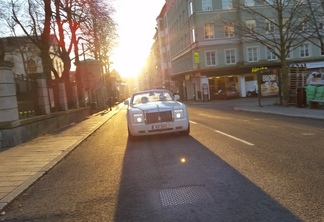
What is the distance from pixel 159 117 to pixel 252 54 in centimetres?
3828

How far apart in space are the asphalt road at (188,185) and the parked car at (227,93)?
35819mm

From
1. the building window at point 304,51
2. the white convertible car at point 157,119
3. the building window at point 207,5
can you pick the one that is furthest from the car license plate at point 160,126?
the building window at point 304,51

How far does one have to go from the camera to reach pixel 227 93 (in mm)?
45500

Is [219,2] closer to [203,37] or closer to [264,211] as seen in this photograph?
[203,37]

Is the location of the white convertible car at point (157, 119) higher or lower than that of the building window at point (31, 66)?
lower

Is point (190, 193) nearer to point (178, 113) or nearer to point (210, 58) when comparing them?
point (178, 113)

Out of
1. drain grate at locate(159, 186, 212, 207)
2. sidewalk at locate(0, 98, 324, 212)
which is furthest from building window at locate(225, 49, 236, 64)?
drain grate at locate(159, 186, 212, 207)

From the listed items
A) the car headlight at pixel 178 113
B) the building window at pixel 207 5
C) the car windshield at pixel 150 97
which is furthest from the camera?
the building window at pixel 207 5

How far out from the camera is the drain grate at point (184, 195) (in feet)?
16.5

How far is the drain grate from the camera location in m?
5.03

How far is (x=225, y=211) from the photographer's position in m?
4.54

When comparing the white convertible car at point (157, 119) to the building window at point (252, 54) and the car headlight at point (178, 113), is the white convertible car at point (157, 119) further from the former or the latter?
the building window at point (252, 54)

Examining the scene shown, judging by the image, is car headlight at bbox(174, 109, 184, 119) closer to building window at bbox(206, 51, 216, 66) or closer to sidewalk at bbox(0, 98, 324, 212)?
sidewalk at bbox(0, 98, 324, 212)

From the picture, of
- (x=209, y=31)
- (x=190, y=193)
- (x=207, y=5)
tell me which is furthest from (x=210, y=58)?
(x=190, y=193)
